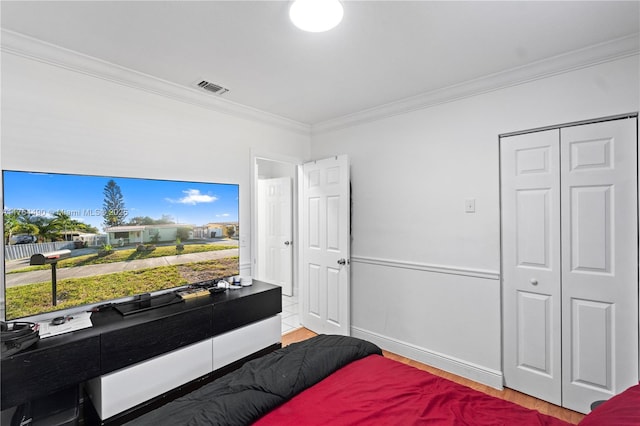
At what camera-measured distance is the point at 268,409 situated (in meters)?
1.24

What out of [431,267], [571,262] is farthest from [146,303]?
[571,262]

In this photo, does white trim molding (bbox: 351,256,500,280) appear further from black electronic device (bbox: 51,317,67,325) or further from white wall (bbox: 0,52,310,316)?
black electronic device (bbox: 51,317,67,325)

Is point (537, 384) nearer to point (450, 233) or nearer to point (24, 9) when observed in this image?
point (450, 233)

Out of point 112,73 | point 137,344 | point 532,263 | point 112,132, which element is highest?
point 112,73

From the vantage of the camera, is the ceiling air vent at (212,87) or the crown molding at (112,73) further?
the ceiling air vent at (212,87)

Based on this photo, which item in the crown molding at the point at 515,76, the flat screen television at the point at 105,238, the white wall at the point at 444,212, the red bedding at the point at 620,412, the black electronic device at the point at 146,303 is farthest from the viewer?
the white wall at the point at 444,212

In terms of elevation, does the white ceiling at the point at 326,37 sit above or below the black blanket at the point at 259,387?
above

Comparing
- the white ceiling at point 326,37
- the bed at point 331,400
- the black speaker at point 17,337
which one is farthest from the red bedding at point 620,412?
the black speaker at point 17,337

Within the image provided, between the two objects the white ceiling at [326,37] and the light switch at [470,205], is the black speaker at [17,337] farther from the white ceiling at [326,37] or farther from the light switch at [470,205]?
the light switch at [470,205]

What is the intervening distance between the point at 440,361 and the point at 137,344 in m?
2.52

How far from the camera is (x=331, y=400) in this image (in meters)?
1.30

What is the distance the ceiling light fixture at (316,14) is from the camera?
5.12ft

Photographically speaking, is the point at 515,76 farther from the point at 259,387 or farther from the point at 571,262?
the point at 259,387

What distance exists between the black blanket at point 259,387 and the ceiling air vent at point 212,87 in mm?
2220
